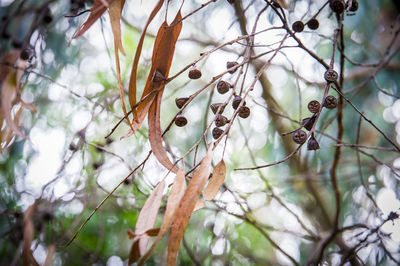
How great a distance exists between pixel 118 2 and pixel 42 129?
988 mm

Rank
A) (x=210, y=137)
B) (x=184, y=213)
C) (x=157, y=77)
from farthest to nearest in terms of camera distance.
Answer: (x=210, y=137) → (x=157, y=77) → (x=184, y=213)

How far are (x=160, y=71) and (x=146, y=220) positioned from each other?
27 centimetres

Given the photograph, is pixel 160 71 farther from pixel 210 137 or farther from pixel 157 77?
pixel 210 137

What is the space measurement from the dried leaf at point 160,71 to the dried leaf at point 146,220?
0.06 m

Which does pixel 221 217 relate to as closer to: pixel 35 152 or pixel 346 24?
pixel 35 152

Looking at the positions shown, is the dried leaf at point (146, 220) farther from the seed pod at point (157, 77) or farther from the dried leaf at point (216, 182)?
the seed pod at point (157, 77)

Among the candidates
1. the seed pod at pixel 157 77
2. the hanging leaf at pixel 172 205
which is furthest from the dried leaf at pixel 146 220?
the seed pod at pixel 157 77

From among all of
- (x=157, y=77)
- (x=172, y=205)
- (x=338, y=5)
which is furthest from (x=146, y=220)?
(x=338, y=5)

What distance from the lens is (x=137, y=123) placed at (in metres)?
0.62

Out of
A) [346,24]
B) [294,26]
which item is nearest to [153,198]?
[294,26]

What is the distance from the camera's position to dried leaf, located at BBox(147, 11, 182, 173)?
2.00 feet

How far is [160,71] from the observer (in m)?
0.64

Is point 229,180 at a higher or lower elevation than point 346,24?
lower

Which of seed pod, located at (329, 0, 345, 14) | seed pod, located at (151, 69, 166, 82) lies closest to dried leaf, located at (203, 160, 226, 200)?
seed pod, located at (151, 69, 166, 82)
